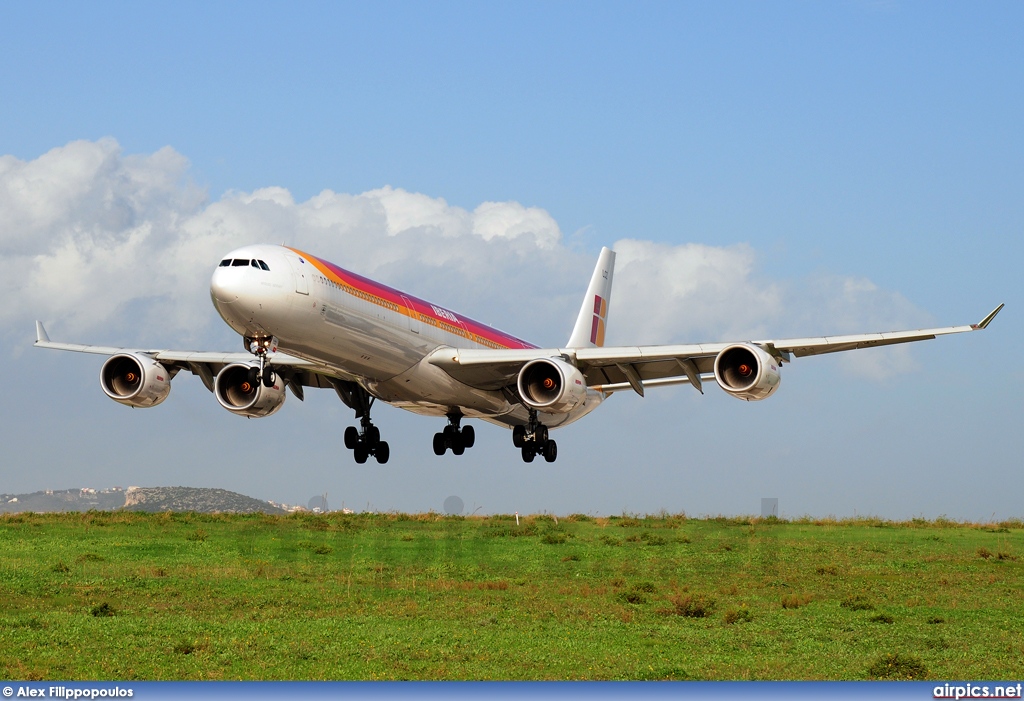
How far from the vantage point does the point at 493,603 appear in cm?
2773

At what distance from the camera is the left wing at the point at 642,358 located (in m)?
38.5

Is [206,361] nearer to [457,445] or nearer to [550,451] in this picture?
[457,445]

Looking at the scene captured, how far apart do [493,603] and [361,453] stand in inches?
810

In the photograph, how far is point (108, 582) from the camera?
98.7 feet

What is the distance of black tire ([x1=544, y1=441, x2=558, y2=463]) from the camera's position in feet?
154

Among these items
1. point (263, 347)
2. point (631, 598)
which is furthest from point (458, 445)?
point (631, 598)

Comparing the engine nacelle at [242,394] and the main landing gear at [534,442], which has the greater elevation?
the engine nacelle at [242,394]

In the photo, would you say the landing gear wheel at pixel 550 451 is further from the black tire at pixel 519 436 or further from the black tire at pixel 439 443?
the black tire at pixel 439 443

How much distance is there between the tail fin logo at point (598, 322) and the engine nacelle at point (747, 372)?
2152cm

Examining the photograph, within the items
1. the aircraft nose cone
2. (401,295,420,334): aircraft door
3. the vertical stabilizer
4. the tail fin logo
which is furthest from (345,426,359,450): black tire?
the tail fin logo


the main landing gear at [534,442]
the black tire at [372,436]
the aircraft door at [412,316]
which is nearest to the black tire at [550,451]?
the main landing gear at [534,442]

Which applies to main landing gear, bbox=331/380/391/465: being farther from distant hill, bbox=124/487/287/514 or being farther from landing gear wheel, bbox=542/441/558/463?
distant hill, bbox=124/487/287/514

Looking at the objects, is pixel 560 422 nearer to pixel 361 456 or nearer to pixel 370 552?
pixel 361 456

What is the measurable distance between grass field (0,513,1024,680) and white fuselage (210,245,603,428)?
5088 millimetres
